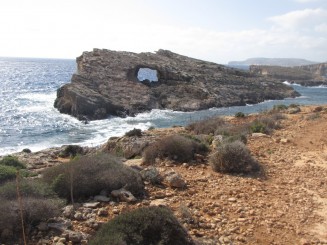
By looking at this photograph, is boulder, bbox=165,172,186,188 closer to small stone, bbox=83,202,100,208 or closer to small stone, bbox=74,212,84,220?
small stone, bbox=83,202,100,208

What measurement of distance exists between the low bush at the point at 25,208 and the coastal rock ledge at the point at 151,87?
114 ft

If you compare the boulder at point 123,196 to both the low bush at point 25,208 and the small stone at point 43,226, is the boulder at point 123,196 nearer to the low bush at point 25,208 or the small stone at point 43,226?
the low bush at point 25,208

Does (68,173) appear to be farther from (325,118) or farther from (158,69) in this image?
(158,69)

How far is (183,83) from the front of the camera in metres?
56.0

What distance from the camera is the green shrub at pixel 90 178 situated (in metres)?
7.82

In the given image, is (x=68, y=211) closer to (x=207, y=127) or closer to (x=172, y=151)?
(x=172, y=151)

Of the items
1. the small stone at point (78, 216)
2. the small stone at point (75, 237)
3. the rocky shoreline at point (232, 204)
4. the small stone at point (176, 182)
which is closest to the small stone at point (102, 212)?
the rocky shoreline at point (232, 204)

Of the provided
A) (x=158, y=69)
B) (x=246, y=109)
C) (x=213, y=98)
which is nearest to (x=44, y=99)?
(x=158, y=69)

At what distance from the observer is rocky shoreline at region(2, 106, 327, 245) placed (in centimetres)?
668

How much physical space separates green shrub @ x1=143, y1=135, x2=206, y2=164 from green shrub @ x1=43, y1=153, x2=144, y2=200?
10.5ft

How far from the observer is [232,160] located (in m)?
10.9

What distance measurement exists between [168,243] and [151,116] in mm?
38297

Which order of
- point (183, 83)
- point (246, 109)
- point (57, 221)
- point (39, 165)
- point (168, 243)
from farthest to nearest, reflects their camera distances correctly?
point (183, 83) < point (246, 109) < point (39, 165) < point (57, 221) < point (168, 243)

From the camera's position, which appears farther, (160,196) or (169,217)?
(160,196)
